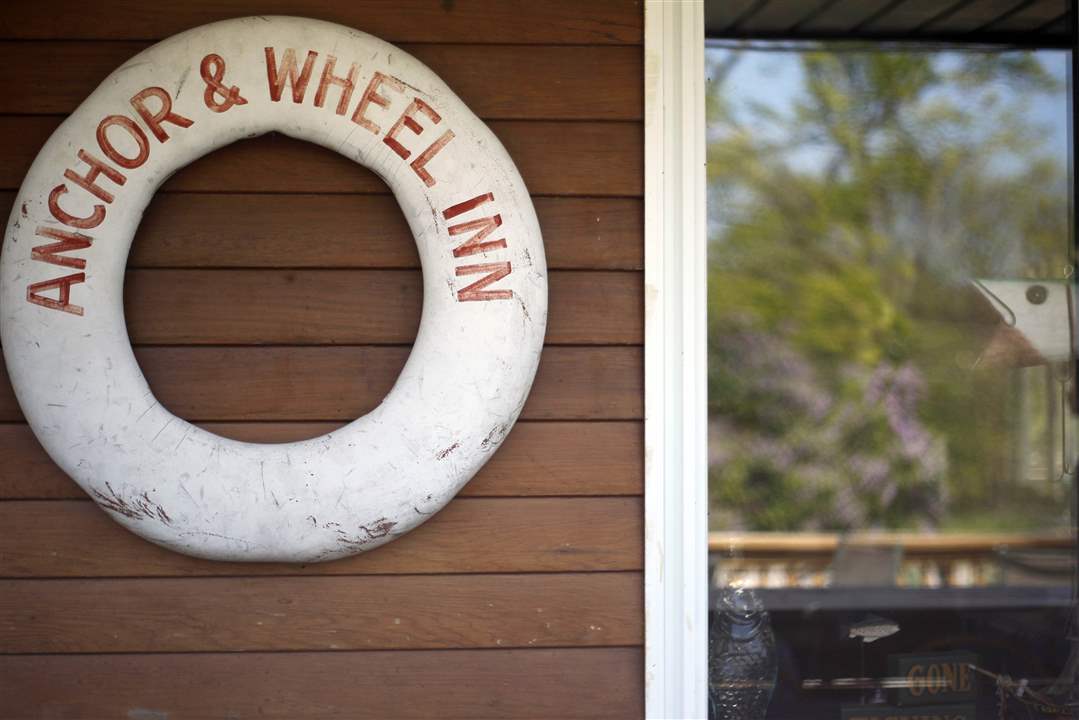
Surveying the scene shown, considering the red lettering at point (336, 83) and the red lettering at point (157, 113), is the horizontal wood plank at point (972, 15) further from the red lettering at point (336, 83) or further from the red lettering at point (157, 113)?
the red lettering at point (157, 113)

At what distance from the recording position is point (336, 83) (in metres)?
1.51

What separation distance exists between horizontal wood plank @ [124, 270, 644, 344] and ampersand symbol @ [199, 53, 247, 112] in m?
0.23

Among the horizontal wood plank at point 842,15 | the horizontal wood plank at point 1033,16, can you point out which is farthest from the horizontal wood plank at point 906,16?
the horizontal wood plank at point 1033,16

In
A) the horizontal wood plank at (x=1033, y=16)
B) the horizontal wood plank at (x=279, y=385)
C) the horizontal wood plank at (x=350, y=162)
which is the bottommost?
the horizontal wood plank at (x=279, y=385)

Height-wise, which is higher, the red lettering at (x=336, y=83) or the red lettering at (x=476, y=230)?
the red lettering at (x=336, y=83)

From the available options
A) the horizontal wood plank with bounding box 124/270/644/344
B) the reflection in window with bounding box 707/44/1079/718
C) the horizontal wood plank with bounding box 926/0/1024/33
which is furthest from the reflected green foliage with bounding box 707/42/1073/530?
the horizontal wood plank with bounding box 124/270/644/344

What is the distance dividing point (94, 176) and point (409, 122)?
0.41 metres

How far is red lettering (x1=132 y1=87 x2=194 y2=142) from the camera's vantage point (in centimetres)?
150

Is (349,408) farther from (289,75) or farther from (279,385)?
(289,75)

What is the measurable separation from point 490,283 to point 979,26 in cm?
199

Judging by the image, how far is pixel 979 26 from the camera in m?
2.91

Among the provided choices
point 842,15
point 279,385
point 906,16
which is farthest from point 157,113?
point 906,16

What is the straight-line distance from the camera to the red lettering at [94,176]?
1.49 meters

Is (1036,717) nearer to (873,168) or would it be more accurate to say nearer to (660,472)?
(660,472)
